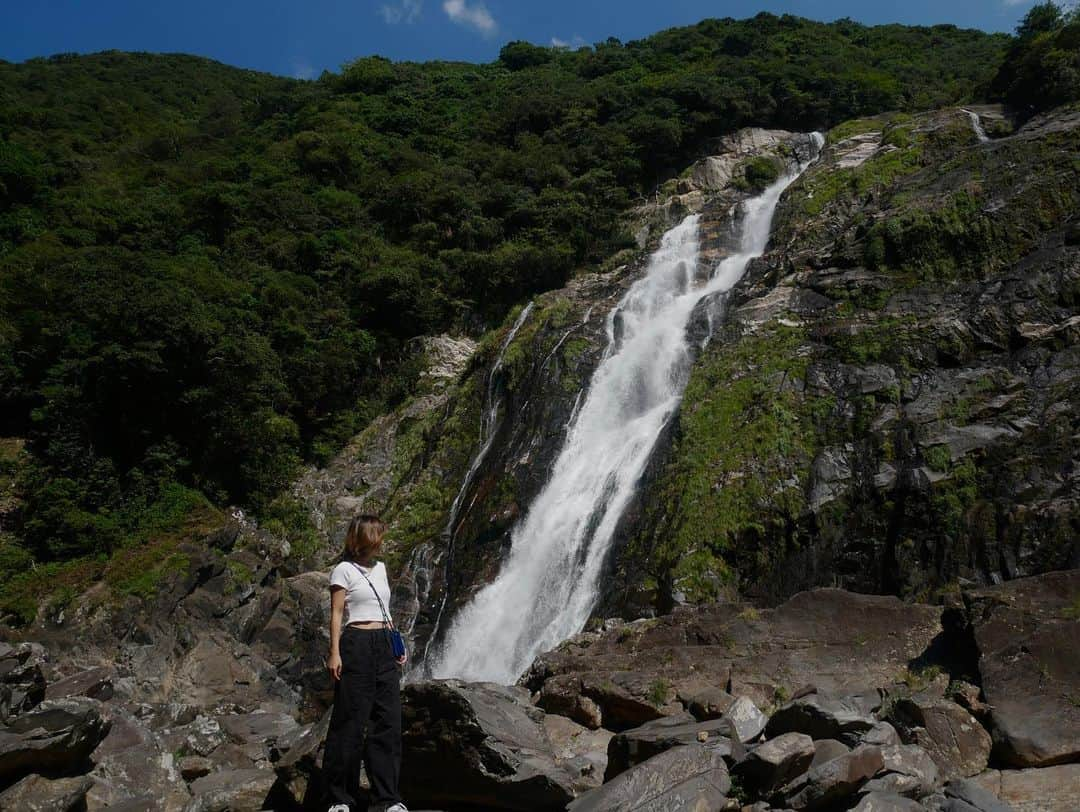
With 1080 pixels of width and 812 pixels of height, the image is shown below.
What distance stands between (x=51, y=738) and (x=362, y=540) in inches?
154

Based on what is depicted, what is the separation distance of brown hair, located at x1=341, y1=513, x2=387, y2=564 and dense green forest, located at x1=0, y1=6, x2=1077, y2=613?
16.2m

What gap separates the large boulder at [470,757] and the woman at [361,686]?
1.06m

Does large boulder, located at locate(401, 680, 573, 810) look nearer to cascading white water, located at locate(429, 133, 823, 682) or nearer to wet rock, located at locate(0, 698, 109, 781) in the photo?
wet rock, located at locate(0, 698, 109, 781)

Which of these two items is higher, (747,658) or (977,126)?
(977,126)

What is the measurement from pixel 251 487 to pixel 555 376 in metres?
9.64

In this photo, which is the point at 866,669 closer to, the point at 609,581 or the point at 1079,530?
the point at 1079,530

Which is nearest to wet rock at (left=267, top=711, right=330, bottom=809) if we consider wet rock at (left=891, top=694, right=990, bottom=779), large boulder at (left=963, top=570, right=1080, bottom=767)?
wet rock at (left=891, top=694, right=990, bottom=779)

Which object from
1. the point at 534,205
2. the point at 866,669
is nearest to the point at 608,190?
the point at 534,205

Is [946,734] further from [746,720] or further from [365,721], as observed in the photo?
[365,721]

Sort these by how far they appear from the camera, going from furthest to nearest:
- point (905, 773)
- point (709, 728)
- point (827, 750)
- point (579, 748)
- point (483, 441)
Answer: point (483, 441)
point (579, 748)
point (709, 728)
point (827, 750)
point (905, 773)

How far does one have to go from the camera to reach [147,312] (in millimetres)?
19406

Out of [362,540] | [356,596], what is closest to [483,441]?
[362,540]

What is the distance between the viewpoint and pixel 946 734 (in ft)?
20.1

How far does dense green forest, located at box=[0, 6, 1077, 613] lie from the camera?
19734 mm
